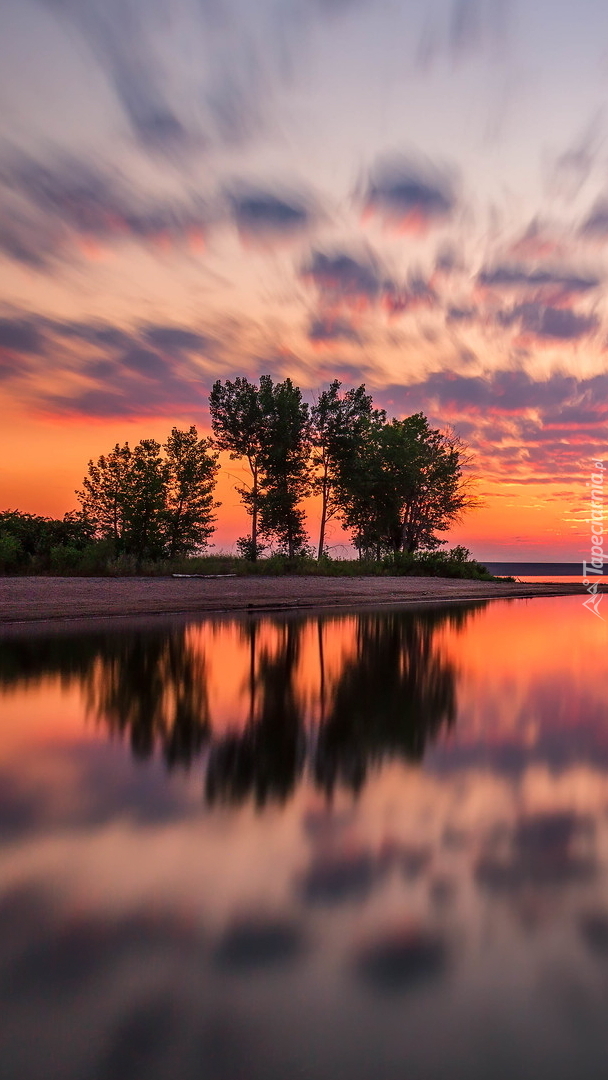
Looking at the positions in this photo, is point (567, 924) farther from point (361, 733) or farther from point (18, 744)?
point (18, 744)

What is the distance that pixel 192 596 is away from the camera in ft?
89.9

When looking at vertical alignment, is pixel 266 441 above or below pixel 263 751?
above

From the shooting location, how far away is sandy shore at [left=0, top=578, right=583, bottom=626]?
21797mm

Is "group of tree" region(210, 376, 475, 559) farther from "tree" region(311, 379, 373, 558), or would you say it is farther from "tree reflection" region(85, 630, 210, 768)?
"tree reflection" region(85, 630, 210, 768)

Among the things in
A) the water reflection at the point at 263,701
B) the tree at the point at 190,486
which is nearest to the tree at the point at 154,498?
the tree at the point at 190,486

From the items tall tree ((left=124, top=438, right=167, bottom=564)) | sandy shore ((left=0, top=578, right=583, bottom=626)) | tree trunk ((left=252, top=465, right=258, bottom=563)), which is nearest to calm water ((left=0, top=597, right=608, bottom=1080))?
sandy shore ((left=0, top=578, right=583, bottom=626))

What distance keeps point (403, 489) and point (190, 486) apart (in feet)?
65.7

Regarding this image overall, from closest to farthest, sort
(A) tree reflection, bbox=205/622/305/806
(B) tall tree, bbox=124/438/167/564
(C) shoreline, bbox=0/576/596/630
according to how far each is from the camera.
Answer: (A) tree reflection, bbox=205/622/305/806
(C) shoreline, bbox=0/576/596/630
(B) tall tree, bbox=124/438/167/564

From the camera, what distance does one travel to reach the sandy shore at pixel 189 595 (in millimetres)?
21797

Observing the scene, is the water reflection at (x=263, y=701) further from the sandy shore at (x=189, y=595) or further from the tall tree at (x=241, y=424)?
the tall tree at (x=241, y=424)

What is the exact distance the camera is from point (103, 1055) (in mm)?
2361

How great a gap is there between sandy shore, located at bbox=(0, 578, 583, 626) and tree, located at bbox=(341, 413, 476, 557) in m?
15.6

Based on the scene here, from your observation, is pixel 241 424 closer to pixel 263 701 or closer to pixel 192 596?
pixel 192 596

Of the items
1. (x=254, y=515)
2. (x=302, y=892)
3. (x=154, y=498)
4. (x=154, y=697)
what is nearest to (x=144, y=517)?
(x=154, y=498)
